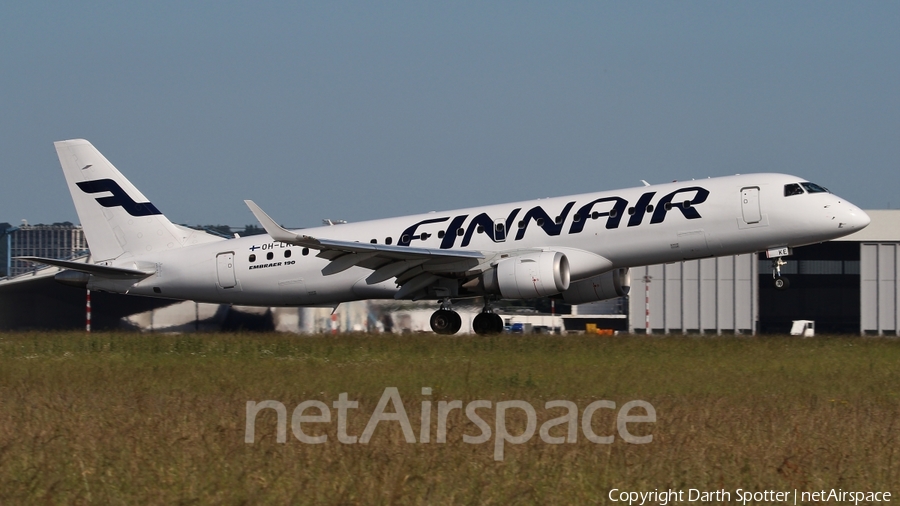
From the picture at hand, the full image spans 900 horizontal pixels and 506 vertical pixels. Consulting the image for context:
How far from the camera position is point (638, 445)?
978 centimetres

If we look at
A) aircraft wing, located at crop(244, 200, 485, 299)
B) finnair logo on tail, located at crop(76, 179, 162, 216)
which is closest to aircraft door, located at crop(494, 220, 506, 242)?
aircraft wing, located at crop(244, 200, 485, 299)

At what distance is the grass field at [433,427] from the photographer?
26.8 feet

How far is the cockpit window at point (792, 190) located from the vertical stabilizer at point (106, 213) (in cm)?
1605

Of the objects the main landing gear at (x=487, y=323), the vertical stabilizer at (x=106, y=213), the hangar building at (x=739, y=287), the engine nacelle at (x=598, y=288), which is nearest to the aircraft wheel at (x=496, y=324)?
the main landing gear at (x=487, y=323)

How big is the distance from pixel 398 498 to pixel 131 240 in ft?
74.4

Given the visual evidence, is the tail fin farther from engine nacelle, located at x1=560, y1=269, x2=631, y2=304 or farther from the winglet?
engine nacelle, located at x1=560, y1=269, x2=631, y2=304

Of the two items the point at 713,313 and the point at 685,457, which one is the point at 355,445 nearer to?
the point at 685,457

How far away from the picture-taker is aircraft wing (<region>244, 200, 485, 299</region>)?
2331 cm

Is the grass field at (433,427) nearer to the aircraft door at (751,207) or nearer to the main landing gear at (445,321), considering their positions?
the aircraft door at (751,207)

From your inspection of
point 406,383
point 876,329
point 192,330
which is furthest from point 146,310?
point 876,329

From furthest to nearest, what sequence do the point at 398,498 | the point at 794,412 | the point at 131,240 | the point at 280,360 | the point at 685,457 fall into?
1. the point at 131,240
2. the point at 280,360
3. the point at 794,412
4. the point at 685,457
5. the point at 398,498

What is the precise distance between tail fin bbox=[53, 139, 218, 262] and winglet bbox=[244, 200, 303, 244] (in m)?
6.22

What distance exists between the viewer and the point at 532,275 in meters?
23.7

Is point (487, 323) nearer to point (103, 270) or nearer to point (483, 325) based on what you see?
point (483, 325)
